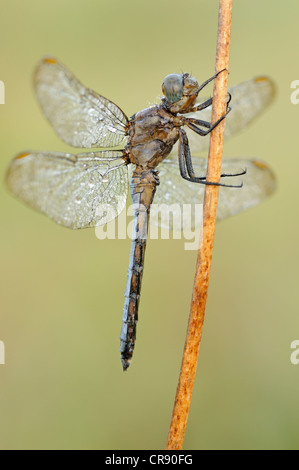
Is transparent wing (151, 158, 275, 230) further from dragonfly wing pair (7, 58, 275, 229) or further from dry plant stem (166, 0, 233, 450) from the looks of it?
dry plant stem (166, 0, 233, 450)

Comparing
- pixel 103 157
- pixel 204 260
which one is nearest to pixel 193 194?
pixel 103 157

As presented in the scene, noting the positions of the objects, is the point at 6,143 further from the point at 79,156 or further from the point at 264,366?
the point at 264,366

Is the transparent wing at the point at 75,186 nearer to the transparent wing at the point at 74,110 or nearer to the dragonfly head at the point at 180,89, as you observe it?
the transparent wing at the point at 74,110

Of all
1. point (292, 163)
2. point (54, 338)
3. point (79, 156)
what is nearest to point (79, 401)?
point (54, 338)

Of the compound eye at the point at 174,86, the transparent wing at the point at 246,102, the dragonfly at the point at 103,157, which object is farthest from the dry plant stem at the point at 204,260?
the transparent wing at the point at 246,102

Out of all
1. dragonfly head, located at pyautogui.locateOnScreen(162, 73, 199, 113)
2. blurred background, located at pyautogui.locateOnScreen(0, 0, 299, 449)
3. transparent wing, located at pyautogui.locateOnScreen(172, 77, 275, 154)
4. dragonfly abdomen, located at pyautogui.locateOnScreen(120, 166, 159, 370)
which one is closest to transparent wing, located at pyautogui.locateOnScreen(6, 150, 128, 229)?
dragonfly abdomen, located at pyautogui.locateOnScreen(120, 166, 159, 370)

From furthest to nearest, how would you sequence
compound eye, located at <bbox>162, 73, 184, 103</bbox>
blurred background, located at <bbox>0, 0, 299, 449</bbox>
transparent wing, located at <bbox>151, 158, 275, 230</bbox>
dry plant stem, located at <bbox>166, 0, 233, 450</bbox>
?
blurred background, located at <bbox>0, 0, 299, 449</bbox>
transparent wing, located at <bbox>151, 158, 275, 230</bbox>
compound eye, located at <bbox>162, 73, 184, 103</bbox>
dry plant stem, located at <bbox>166, 0, 233, 450</bbox>
